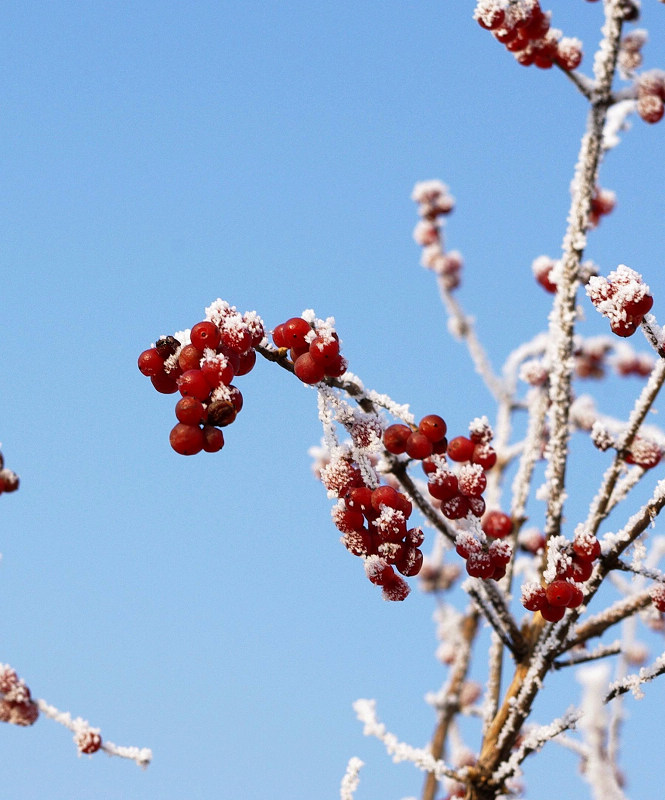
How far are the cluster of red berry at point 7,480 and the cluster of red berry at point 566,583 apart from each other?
5.14 ft

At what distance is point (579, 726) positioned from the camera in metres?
2.93

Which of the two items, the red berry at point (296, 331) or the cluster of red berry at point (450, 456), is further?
the cluster of red berry at point (450, 456)

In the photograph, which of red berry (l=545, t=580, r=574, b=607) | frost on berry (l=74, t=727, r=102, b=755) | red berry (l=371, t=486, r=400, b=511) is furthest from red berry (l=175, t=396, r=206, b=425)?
frost on berry (l=74, t=727, r=102, b=755)

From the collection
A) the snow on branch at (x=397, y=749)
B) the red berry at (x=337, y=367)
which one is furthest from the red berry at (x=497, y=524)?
the red berry at (x=337, y=367)

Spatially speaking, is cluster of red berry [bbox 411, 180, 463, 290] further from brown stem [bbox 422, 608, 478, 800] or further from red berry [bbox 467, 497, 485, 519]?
red berry [bbox 467, 497, 485, 519]

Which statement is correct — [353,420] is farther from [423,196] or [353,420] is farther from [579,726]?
[423,196]

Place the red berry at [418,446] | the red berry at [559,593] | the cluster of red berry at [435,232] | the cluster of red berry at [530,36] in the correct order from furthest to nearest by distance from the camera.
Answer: the cluster of red berry at [435,232]
the cluster of red berry at [530,36]
the red berry at [559,593]
the red berry at [418,446]

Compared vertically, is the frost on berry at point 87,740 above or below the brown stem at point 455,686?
below

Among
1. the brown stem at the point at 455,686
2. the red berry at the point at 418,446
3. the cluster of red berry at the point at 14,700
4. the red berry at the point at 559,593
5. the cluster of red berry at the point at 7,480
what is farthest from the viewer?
the brown stem at the point at 455,686

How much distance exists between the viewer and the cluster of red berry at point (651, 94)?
4.11 m

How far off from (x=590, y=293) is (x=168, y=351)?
120 centimetres

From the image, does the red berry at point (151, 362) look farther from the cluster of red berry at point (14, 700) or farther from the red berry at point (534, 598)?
the red berry at point (534, 598)

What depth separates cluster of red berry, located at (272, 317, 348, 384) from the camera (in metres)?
2.20

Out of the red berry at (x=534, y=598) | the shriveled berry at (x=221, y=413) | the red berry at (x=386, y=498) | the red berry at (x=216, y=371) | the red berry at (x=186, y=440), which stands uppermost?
the red berry at (x=216, y=371)
